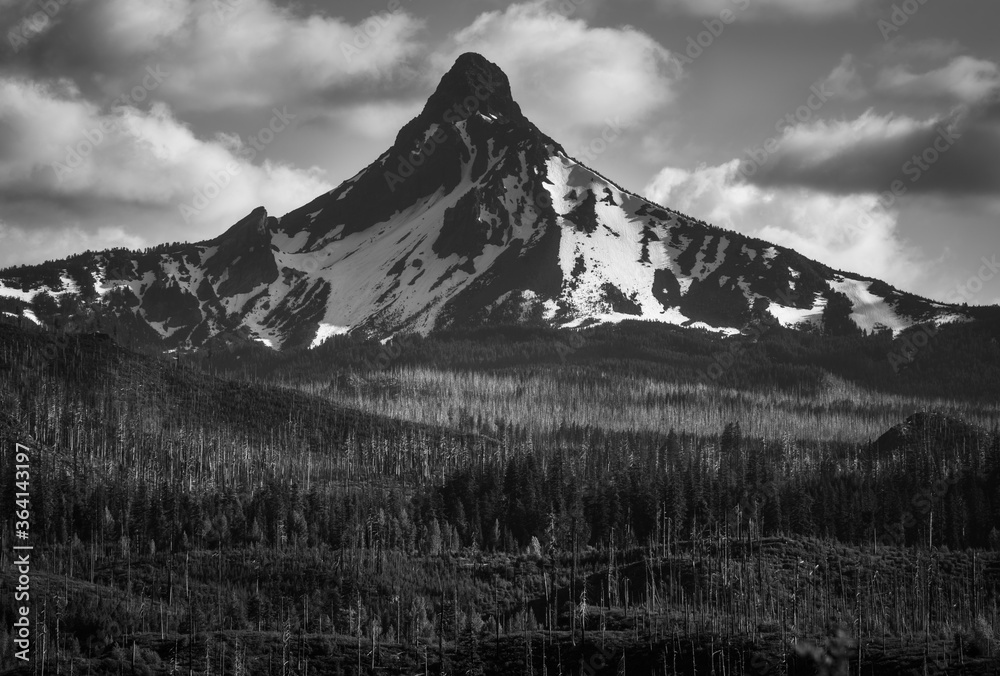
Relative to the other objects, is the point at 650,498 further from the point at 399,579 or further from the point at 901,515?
the point at 399,579

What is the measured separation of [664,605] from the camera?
13600 cm

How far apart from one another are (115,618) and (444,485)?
73631 mm

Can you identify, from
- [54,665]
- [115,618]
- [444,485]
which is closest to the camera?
[54,665]

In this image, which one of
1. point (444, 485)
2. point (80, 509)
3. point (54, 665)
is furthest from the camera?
point (444, 485)

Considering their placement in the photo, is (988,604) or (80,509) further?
(80,509)

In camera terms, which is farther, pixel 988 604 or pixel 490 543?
pixel 490 543

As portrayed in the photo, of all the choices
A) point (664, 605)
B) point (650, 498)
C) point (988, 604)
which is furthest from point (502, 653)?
point (650, 498)

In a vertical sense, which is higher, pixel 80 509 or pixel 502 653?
pixel 80 509

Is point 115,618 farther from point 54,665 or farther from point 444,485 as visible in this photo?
point 444,485

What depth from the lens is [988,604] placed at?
137m

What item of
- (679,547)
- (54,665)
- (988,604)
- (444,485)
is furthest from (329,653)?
(444,485)

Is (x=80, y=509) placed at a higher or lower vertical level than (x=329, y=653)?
higher

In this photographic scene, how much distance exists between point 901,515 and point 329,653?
90.6m

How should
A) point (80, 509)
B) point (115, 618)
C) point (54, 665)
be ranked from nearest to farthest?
point (54, 665) → point (115, 618) → point (80, 509)
